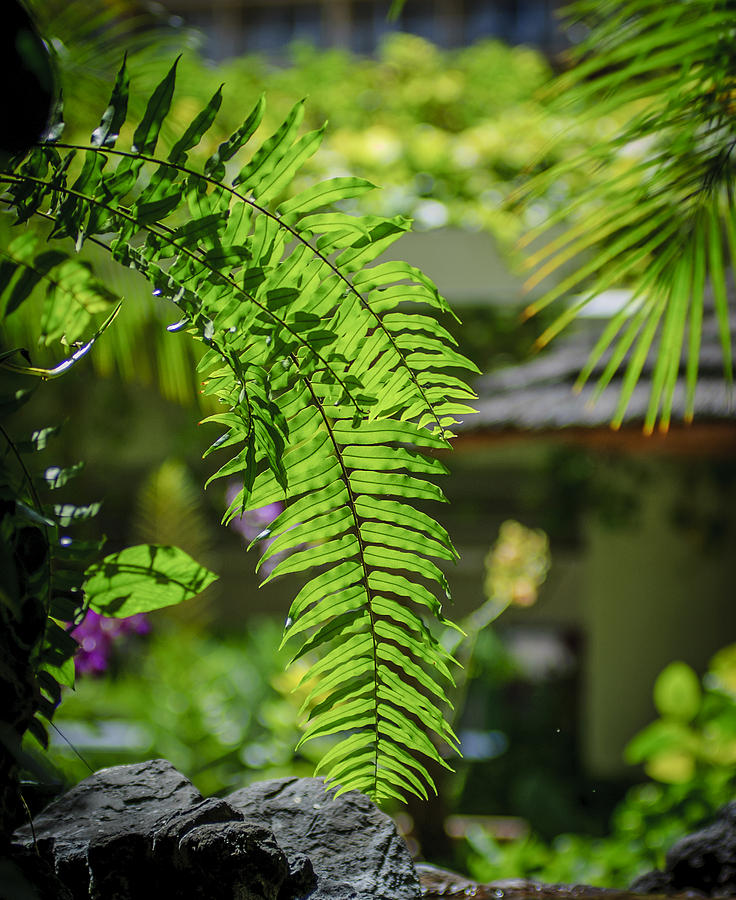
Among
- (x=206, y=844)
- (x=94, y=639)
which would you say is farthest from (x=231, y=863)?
(x=94, y=639)

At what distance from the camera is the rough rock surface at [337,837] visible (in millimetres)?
770

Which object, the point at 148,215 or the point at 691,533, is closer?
the point at 148,215

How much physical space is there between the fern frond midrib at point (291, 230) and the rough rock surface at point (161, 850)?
40cm

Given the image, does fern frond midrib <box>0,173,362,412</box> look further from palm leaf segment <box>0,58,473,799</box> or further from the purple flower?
the purple flower

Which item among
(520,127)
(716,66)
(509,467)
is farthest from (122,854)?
(509,467)

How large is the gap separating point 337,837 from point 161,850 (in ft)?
0.59

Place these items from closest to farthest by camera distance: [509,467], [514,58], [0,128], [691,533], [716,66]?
[0,128] → [716,66] → [691,533] → [514,58] → [509,467]

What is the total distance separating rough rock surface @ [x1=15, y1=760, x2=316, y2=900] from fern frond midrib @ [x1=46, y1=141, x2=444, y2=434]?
40 centimetres

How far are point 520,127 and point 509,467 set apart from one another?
2.66m

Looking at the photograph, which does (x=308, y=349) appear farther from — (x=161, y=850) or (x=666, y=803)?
(x=666, y=803)

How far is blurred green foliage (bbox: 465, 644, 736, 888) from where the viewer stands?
96.5 inches

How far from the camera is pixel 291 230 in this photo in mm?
641

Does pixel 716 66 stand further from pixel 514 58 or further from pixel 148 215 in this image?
pixel 514 58

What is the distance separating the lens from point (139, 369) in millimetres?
3250
